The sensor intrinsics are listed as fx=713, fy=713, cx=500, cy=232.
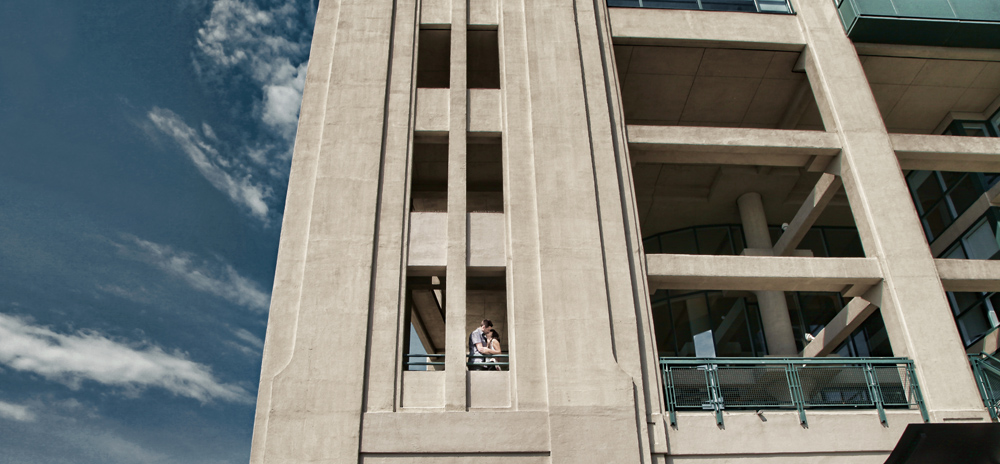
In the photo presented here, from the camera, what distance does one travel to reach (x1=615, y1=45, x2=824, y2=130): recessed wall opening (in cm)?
2008

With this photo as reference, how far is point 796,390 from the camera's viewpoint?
13664 mm

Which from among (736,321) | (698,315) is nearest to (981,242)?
(736,321)

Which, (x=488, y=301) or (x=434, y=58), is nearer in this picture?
(x=434, y=58)

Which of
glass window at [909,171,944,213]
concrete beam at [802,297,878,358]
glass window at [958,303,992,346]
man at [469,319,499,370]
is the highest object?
glass window at [909,171,944,213]

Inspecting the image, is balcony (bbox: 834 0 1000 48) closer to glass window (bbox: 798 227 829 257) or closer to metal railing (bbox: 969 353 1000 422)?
metal railing (bbox: 969 353 1000 422)

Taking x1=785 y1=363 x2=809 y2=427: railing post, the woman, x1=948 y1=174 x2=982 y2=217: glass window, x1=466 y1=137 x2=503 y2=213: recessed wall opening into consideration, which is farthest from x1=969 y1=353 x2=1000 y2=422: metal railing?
Result: x1=466 y1=137 x2=503 y2=213: recessed wall opening

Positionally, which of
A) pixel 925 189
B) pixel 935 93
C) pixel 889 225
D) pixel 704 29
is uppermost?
pixel 704 29

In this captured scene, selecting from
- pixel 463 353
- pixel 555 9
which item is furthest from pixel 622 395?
pixel 555 9

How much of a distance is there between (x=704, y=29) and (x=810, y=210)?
5791mm

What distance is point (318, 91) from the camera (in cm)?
1647

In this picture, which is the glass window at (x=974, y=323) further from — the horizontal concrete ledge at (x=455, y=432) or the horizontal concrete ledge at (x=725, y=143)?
the horizontal concrete ledge at (x=455, y=432)

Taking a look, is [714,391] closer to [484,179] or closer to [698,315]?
[484,179]

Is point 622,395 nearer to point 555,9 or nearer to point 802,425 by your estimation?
point 802,425

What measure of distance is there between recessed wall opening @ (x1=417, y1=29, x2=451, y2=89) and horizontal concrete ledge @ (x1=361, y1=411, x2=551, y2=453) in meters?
9.54
